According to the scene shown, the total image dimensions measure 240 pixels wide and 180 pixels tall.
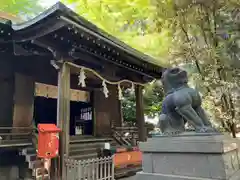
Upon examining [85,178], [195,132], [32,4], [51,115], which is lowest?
[85,178]

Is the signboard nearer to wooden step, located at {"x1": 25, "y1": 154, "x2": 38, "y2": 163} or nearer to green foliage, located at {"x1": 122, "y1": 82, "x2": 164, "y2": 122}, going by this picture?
wooden step, located at {"x1": 25, "y1": 154, "x2": 38, "y2": 163}

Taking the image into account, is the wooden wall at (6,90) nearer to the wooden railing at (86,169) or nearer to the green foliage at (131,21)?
the wooden railing at (86,169)

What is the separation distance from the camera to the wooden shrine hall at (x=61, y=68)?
18.4 feet

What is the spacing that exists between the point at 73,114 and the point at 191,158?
909 cm

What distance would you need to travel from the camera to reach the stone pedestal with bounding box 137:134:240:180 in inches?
118

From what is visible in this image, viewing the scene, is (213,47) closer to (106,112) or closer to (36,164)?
(106,112)

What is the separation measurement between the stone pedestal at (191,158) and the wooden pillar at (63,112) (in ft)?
8.77

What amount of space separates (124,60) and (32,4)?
1002cm

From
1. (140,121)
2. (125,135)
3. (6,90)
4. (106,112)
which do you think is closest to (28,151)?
(6,90)

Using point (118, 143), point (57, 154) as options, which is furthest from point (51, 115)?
point (57, 154)

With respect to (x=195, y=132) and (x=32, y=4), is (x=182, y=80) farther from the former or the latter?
(x=32, y=4)

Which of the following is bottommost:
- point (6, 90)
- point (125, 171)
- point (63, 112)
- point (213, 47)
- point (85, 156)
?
point (125, 171)

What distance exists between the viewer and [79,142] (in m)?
7.97

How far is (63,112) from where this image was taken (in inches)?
237
